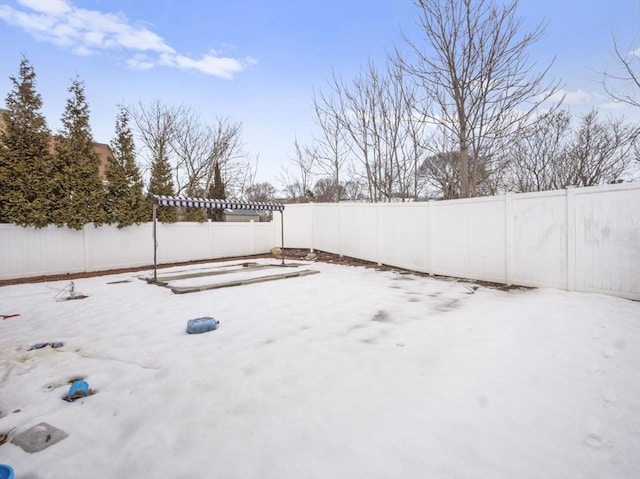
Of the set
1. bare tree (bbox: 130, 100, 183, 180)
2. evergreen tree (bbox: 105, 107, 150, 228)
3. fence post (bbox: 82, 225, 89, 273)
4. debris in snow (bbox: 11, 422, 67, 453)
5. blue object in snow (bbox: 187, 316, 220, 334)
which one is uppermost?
bare tree (bbox: 130, 100, 183, 180)

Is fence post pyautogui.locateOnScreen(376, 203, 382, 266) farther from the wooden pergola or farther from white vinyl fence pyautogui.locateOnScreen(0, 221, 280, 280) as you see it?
white vinyl fence pyautogui.locateOnScreen(0, 221, 280, 280)

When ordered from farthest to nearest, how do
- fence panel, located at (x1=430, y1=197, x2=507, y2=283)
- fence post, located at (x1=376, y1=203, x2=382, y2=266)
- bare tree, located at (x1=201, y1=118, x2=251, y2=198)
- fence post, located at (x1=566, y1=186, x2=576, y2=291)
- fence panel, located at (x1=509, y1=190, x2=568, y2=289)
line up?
bare tree, located at (x1=201, y1=118, x2=251, y2=198)
fence post, located at (x1=376, y1=203, x2=382, y2=266)
fence panel, located at (x1=430, y1=197, x2=507, y2=283)
fence panel, located at (x1=509, y1=190, x2=568, y2=289)
fence post, located at (x1=566, y1=186, x2=576, y2=291)

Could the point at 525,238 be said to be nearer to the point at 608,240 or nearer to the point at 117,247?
the point at 608,240

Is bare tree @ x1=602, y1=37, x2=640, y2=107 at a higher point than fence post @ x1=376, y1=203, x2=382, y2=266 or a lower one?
higher

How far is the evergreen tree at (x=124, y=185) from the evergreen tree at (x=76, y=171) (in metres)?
0.39

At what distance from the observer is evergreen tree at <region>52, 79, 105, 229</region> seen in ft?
30.1

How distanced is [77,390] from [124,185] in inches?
392

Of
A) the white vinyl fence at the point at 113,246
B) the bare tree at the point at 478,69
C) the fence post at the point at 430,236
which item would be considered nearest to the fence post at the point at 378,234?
the fence post at the point at 430,236

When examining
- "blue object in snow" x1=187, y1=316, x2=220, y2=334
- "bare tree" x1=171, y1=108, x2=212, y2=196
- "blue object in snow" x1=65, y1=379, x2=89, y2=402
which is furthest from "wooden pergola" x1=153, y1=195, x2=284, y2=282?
"bare tree" x1=171, y1=108, x2=212, y2=196

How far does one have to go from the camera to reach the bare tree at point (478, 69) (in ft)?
26.6

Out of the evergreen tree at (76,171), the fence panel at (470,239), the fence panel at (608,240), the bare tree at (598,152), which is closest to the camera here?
the fence panel at (608,240)

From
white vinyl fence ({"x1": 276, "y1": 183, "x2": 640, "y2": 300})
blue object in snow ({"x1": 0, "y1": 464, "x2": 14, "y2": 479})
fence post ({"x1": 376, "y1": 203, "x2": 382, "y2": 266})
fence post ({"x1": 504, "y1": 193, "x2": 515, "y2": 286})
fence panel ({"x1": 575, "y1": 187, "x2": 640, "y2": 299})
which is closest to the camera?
blue object in snow ({"x1": 0, "y1": 464, "x2": 14, "y2": 479})

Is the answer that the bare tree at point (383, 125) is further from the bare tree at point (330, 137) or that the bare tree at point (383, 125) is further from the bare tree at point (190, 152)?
the bare tree at point (190, 152)

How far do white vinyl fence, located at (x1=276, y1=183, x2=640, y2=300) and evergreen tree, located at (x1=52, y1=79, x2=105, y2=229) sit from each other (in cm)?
857
